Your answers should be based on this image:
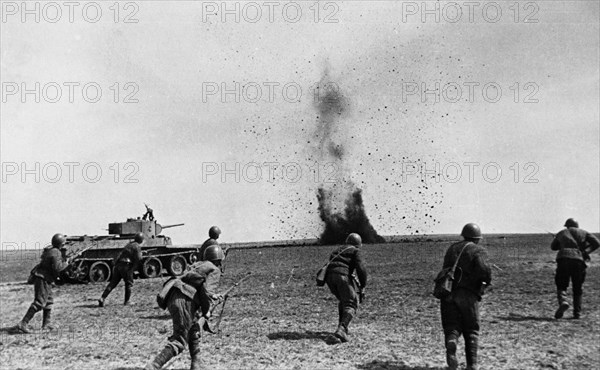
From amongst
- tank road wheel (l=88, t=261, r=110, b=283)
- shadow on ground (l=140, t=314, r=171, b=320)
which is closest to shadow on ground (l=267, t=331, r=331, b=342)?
shadow on ground (l=140, t=314, r=171, b=320)

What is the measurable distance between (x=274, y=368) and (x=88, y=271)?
1633 centimetres

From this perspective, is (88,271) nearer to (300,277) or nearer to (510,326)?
(300,277)

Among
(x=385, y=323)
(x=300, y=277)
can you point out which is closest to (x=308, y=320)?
(x=385, y=323)

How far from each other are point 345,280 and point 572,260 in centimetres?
470

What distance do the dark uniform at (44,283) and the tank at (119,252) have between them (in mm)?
9746

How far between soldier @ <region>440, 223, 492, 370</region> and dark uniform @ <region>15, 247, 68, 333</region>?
753 centimetres

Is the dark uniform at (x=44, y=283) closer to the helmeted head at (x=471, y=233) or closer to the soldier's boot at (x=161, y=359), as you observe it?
the soldier's boot at (x=161, y=359)

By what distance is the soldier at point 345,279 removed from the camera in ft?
27.4

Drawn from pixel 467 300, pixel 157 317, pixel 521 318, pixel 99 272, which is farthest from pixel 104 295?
pixel 521 318

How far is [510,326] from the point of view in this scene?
937 centimetres

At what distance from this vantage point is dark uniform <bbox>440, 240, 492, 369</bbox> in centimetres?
647

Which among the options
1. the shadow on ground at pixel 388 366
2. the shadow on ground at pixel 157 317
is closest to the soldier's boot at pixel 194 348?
the shadow on ground at pixel 388 366

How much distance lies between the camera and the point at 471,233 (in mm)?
6992

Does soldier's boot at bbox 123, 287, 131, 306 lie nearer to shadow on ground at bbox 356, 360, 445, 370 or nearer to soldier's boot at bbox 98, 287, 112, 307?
soldier's boot at bbox 98, 287, 112, 307
